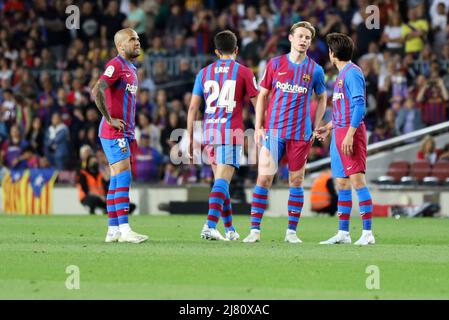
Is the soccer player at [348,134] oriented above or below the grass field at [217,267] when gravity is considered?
above

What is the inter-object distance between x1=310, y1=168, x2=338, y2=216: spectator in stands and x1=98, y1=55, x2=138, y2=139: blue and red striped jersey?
9.39 metres

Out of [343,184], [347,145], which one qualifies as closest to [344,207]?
[343,184]

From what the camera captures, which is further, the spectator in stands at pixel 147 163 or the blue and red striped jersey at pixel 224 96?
the spectator in stands at pixel 147 163

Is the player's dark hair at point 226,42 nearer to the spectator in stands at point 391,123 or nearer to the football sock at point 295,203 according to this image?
the football sock at point 295,203

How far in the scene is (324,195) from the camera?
893 inches

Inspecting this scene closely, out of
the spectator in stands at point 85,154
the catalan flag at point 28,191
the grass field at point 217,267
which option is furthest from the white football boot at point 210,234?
the catalan flag at point 28,191

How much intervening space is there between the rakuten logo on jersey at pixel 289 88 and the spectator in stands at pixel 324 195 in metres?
9.02

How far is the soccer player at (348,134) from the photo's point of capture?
43.0 ft

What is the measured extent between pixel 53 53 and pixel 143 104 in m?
4.20

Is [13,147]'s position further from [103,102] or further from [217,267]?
[217,267]

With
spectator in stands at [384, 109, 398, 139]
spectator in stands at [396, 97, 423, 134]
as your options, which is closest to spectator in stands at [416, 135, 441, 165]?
spectator in stands at [396, 97, 423, 134]

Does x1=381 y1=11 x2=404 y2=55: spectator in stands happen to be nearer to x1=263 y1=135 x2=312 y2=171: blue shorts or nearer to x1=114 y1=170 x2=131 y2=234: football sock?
x1=263 y1=135 x2=312 y2=171: blue shorts

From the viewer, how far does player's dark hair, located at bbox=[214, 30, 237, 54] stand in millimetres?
13789
